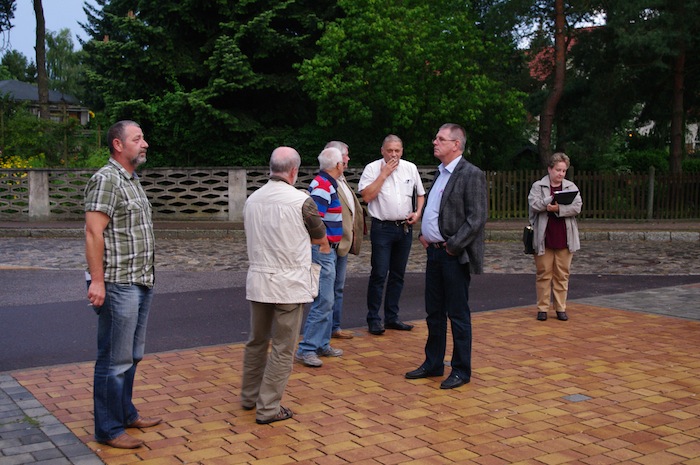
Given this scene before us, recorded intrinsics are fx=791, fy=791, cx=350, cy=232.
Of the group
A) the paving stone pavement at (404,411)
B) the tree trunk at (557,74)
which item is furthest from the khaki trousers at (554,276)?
the tree trunk at (557,74)

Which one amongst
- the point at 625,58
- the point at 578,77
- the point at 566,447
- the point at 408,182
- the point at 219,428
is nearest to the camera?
the point at 566,447

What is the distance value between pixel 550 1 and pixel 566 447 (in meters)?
20.8

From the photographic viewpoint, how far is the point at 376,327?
26.5ft

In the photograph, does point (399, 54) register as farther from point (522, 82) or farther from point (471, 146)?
point (522, 82)

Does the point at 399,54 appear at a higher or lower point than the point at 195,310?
higher

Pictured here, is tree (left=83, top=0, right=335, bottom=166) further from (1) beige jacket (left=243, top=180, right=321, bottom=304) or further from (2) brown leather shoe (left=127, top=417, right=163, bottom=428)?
(2) brown leather shoe (left=127, top=417, right=163, bottom=428)

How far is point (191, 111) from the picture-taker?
22.4 meters

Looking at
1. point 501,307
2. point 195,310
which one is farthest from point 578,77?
point 195,310

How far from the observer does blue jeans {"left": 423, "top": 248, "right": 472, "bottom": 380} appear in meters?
6.25

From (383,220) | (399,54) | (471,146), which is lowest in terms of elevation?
(383,220)

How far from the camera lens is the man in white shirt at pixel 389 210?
8008 millimetres

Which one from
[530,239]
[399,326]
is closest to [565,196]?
[530,239]

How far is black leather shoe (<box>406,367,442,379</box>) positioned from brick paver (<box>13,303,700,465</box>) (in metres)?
0.08

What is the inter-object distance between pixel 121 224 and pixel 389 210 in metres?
3.70
